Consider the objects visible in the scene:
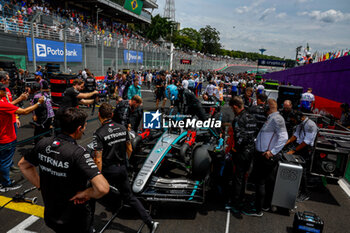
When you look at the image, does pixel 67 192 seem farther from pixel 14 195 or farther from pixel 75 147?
pixel 14 195

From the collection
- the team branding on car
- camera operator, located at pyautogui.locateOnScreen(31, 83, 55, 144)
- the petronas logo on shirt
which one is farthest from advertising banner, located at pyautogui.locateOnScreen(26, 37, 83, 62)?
the petronas logo on shirt

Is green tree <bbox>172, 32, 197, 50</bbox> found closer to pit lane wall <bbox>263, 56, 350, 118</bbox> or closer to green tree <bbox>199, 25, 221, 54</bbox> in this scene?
green tree <bbox>199, 25, 221, 54</bbox>

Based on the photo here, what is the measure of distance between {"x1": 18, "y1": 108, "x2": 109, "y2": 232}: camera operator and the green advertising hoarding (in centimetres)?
4543

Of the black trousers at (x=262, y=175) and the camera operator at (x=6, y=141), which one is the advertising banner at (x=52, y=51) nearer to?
the camera operator at (x=6, y=141)

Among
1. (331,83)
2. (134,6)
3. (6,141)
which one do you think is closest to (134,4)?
(134,6)

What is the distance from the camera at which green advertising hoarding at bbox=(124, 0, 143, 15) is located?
42825 millimetres

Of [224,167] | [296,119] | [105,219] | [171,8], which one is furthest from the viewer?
[171,8]

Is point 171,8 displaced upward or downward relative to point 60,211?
upward

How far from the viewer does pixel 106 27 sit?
125 ft

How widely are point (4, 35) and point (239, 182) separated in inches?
616

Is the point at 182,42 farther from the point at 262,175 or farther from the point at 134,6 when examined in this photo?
the point at 262,175

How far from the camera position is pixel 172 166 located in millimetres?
5703

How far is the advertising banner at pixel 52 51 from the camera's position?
15583 mm

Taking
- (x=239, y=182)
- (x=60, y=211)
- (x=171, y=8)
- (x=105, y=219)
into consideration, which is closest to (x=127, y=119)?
(x=105, y=219)
